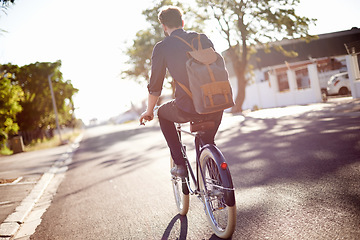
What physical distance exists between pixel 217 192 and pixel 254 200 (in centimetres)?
124

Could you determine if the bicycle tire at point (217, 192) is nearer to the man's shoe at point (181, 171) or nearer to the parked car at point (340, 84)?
the man's shoe at point (181, 171)

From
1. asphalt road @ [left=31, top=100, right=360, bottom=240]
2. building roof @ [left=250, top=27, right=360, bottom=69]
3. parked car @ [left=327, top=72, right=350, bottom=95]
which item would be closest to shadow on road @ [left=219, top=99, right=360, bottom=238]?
asphalt road @ [left=31, top=100, right=360, bottom=240]

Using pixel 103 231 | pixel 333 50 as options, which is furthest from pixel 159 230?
pixel 333 50

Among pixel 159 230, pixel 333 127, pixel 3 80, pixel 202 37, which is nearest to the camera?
pixel 202 37

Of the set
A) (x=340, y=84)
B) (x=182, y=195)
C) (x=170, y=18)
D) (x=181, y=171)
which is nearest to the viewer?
(x=170, y=18)

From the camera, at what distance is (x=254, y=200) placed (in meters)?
4.04

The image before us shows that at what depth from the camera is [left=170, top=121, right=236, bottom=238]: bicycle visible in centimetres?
277

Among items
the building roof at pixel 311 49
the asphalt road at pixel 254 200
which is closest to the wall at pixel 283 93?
the building roof at pixel 311 49

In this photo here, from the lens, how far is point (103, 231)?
3.96 meters

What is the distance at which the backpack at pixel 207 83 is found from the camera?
9.49 ft

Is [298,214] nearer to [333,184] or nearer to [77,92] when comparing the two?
[333,184]

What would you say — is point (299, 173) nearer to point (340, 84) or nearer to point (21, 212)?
point (21, 212)

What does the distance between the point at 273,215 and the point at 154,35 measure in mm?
37059

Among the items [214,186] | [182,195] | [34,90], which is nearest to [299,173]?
[182,195]
